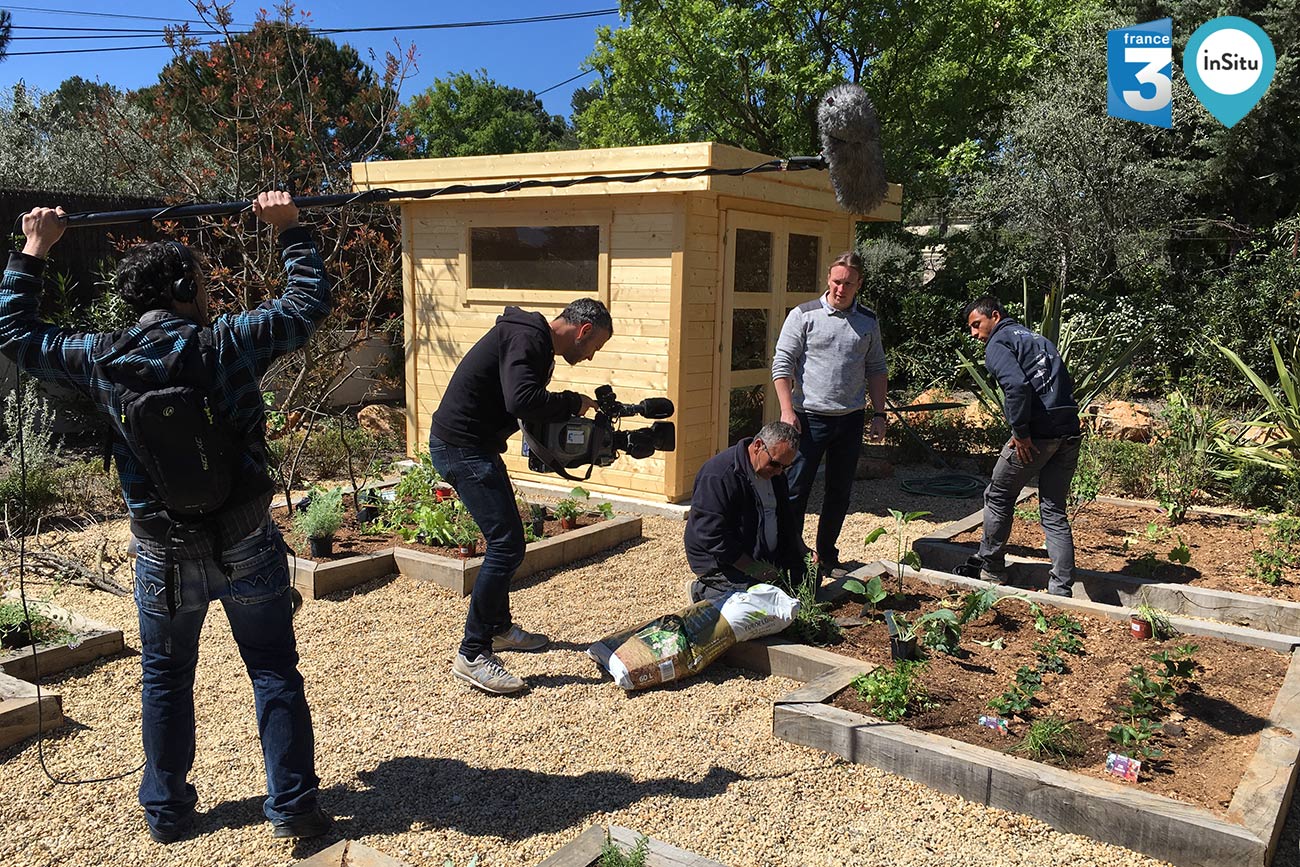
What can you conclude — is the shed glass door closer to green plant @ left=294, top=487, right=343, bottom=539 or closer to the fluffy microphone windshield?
green plant @ left=294, top=487, right=343, bottom=539

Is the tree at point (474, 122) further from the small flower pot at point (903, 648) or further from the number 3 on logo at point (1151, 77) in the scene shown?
the small flower pot at point (903, 648)

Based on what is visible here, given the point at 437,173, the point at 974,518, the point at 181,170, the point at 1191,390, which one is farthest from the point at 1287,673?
the point at 181,170

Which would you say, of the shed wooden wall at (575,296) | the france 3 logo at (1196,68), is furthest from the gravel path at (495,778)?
the france 3 logo at (1196,68)

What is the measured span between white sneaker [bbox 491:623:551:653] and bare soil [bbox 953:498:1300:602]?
9.08ft

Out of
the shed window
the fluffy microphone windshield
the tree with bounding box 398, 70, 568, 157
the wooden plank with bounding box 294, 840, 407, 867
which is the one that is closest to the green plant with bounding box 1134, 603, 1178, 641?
the fluffy microphone windshield

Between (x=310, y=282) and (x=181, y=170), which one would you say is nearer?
(x=310, y=282)

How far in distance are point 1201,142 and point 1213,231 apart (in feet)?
4.45

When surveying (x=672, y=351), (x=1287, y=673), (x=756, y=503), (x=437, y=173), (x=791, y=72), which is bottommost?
(x=1287, y=673)

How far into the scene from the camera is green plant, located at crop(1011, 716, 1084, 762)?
3.14 m

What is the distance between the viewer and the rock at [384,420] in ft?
32.9

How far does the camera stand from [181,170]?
9.83 meters

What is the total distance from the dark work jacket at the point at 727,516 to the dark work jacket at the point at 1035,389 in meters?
1.35

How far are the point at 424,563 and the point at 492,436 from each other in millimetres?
1778

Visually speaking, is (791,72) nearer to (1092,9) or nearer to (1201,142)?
(1092,9)
